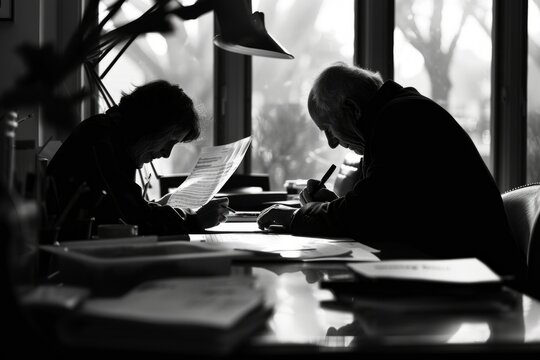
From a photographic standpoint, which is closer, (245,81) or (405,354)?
(405,354)

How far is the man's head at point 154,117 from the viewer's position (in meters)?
2.07

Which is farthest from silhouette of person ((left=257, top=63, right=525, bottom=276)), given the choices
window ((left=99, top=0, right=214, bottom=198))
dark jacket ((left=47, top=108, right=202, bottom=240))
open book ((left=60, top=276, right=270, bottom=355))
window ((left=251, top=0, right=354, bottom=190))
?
window ((left=99, top=0, right=214, bottom=198))

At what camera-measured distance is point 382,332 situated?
0.68m

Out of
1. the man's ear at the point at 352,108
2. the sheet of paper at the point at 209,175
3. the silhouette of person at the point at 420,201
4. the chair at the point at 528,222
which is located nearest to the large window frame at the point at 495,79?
the sheet of paper at the point at 209,175

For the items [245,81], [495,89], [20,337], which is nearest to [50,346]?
[20,337]

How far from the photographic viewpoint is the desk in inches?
24.5

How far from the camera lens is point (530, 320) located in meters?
0.75

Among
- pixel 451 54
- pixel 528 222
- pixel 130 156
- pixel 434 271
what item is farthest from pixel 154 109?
pixel 451 54

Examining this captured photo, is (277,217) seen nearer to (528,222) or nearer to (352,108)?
(352,108)

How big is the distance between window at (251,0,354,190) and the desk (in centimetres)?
332

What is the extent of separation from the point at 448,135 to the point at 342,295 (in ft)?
3.67

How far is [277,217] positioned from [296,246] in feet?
1.40

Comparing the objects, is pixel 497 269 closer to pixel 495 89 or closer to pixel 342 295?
pixel 342 295

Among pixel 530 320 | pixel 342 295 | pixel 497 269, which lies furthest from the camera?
pixel 497 269
